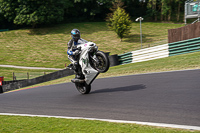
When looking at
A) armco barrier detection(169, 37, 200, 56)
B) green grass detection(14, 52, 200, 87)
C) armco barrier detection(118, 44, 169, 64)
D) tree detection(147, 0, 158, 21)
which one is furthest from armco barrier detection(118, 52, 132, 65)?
tree detection(147, 0, 158, 21)

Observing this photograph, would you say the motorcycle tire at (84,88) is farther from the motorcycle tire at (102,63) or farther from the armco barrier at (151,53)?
the armco barrier at (151,53)

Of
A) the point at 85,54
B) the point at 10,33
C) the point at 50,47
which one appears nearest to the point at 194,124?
the point at 85,54

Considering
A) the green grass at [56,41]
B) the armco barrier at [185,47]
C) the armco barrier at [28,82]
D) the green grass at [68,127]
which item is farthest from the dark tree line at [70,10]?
the green grass at [68,127]

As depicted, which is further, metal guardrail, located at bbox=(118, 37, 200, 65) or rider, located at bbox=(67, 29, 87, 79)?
metal guardrail, located at bbox=(118, 37, 200, 65)

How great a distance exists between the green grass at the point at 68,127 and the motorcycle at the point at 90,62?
322 cm

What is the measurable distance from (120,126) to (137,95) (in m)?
3.16

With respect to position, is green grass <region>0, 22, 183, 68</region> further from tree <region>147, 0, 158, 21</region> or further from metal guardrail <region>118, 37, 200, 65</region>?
metal guardrail <region>118, 37, 200, 65</region>

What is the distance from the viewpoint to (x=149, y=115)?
5.20 meters

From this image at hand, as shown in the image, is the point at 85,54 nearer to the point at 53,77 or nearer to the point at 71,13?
the point at 53,77

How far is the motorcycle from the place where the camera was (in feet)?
27.2

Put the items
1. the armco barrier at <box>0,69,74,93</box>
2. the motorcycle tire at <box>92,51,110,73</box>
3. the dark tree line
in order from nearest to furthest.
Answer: the motorcycle tire at <box>92,51,110,73</box> → the armco barrier at <box>0,69,74,93</box> → the dark tree line

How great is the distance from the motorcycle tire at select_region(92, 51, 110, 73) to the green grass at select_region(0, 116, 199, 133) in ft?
10.1

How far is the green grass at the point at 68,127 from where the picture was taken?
14.0ft

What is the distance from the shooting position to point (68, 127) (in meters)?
4.80
